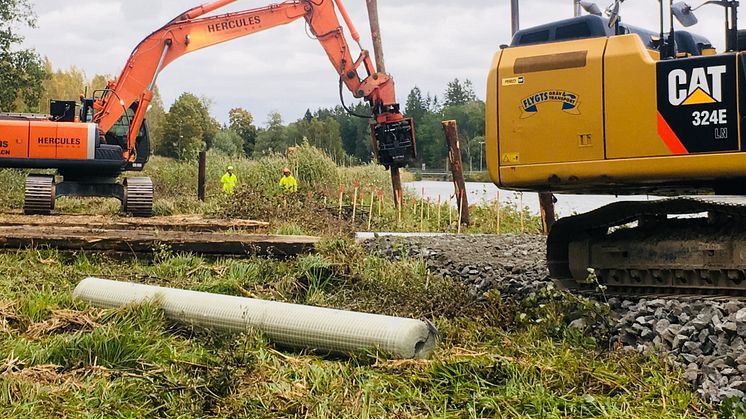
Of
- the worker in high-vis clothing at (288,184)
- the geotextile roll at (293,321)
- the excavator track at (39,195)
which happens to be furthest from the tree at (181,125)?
the geotextile roll at (293,321)

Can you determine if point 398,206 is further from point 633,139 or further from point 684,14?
point 684,14

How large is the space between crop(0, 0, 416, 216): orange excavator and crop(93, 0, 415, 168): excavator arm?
2 cm

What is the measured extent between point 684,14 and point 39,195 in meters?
12.5

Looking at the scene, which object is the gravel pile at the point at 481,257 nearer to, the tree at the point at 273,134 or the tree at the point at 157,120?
the tree at the point at 157,120

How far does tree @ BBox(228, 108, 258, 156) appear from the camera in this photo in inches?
2354

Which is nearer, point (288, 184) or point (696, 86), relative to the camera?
point (696, 86)

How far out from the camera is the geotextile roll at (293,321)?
523cm

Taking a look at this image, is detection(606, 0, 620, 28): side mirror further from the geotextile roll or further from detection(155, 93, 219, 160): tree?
detection(155, 93, 219, 160): tree

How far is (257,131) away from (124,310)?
198 ft

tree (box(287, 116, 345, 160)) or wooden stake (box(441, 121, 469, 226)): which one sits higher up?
tree (box(287, 116, 345, 160))

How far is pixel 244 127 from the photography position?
2574 inches

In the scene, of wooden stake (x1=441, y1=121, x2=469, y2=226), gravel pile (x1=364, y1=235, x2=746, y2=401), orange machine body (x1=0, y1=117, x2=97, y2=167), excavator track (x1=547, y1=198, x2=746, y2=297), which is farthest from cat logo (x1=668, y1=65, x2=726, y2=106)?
orange machine body (x1=0, y1=117, x2=97, y2=167)

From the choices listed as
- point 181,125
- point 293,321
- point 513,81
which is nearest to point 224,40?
point 513,81

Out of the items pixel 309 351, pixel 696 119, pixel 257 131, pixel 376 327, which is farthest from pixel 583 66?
pixel 257 131
